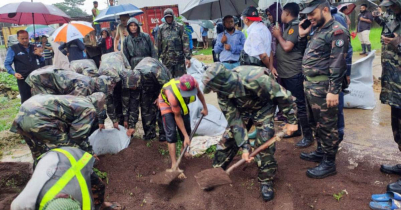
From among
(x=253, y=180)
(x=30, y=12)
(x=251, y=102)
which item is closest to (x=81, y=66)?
(x=30, y=12)

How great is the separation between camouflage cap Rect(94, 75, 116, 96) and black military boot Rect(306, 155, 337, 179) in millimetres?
2589

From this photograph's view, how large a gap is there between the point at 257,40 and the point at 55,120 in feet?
8.39

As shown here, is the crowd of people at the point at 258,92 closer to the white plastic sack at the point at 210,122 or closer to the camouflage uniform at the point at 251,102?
the camouflage uniform at the point at 251,102

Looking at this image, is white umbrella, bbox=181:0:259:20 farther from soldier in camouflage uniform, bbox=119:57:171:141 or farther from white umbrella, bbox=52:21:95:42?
white umbrella, bbox=52:21:95:42

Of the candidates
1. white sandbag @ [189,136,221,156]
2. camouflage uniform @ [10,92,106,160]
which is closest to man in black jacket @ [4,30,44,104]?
camouflage uniform @ [10,92,106,160]

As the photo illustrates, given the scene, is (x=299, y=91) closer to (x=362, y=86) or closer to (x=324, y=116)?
(x=324, y=116)

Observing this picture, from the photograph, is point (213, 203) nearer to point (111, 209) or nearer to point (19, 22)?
point (111, 209)

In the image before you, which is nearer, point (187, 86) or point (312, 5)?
point (312, 5)

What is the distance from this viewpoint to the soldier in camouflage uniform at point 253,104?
8.89 ft

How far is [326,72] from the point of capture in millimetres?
2977

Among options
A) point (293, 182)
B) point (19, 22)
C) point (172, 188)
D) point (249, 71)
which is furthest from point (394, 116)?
point (19, 22)

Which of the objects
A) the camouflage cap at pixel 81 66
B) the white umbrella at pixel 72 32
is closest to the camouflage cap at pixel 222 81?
the camouflage cap at pixel 81 66

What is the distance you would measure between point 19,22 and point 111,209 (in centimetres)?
449

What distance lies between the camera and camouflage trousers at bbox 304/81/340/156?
3.00 meters
